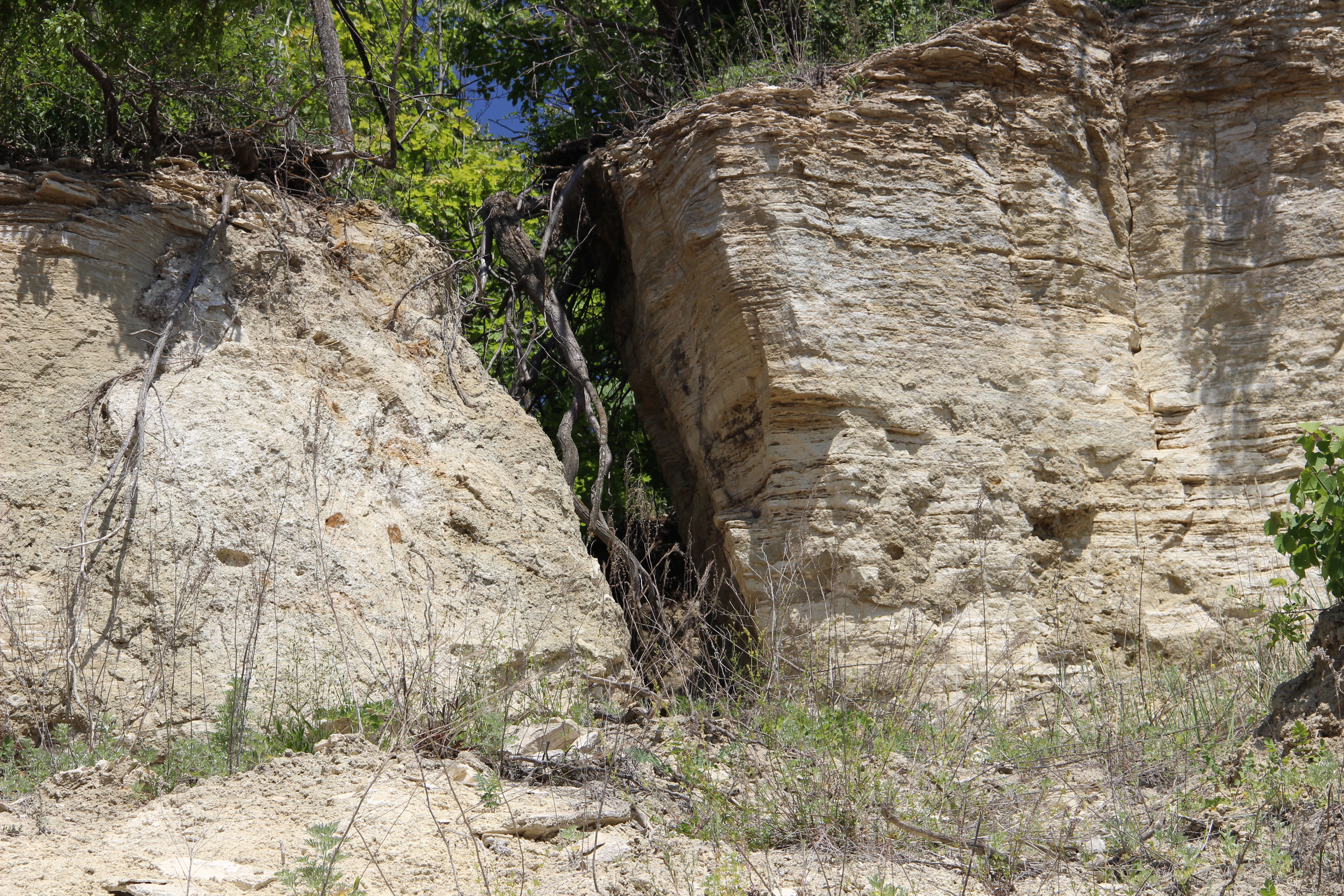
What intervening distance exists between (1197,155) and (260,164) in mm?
6071

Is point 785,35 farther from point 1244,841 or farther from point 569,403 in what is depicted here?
point 1244,841

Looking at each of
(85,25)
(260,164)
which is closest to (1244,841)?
(260,164)

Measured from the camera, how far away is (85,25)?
19.7ft

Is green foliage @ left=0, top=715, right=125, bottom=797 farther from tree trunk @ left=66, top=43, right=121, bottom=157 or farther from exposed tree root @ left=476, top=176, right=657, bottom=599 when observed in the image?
tree trunk @ left=66, top=43, right=121, bottom=157

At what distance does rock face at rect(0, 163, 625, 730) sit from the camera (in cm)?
477

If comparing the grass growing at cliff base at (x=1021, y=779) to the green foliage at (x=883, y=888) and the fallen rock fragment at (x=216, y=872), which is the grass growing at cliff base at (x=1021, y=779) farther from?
the fallen rock fragment at (x=216, y=872)

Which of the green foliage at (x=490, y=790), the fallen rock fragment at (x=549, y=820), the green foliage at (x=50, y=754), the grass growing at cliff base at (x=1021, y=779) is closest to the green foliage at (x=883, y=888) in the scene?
the grass growing at cliff base at (x=1021, y=779)

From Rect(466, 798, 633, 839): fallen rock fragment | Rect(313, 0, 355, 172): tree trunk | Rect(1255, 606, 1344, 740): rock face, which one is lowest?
Rect(466, 798, 633, 839): fallen rock fragment

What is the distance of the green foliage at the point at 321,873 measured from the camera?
3.17 meters

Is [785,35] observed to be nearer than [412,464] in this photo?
No

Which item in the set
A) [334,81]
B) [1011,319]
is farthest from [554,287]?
[1011,319]

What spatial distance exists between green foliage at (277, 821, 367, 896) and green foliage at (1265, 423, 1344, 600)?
401cm

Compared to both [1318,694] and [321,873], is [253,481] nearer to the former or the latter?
[321,873]

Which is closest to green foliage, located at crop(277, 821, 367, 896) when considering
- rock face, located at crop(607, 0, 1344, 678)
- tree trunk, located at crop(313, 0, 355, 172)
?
rock face, located at crop(607, 0, 1344, 678)
